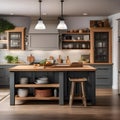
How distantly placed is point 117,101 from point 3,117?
327 centimetres

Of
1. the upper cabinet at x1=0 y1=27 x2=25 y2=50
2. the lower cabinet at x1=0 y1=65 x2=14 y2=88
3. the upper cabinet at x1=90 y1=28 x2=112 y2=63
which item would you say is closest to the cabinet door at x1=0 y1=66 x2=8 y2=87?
the lower cabinet at x1=0 y1=65 x2=14 y2=88

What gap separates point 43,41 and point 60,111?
4.51 m

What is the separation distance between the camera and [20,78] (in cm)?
821

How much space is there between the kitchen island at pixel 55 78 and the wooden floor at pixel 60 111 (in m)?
0.24

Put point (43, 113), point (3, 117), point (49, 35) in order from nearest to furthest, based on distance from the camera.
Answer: point (3, 117) < point (43, 113) < point (49, 35)

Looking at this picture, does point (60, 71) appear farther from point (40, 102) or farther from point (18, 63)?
point (18, 63)

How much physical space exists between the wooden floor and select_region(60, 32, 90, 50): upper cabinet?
3286 millimetres

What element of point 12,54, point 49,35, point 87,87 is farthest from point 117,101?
point 12,54

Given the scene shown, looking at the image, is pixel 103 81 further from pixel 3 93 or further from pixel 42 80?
pixel 42 80

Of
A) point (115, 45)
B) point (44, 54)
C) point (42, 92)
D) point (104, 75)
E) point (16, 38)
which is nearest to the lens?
point (42, 92)

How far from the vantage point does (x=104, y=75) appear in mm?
11070

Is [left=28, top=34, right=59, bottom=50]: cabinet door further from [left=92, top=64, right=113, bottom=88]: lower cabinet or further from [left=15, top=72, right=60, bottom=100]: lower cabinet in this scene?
[left=15, top=72, right=60, bottom=100]: lower cabinet

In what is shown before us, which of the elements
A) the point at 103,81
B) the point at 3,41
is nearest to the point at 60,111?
the point at 103,81

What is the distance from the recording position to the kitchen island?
779cm
